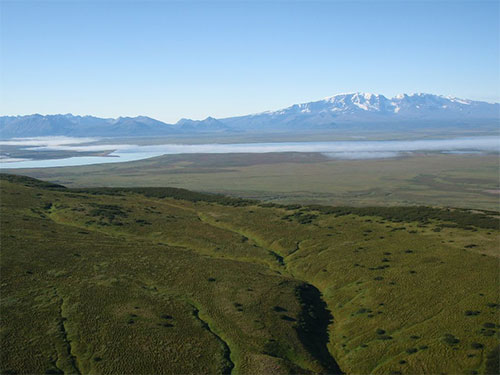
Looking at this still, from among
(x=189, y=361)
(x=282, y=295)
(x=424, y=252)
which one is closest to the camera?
(x=189, y=361)

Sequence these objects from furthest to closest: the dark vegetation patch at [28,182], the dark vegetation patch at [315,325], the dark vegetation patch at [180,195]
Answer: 1. the dark vegetation patch at [28,182]
2. the dark vegetation patch at [180,195]
3. the dark vegetation patch at [315,325]

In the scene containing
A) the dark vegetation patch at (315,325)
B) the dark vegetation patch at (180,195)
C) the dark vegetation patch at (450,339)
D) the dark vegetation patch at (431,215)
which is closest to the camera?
the dark vegetation patch at (450,339)

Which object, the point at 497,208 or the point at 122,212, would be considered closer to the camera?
the point at 122,212

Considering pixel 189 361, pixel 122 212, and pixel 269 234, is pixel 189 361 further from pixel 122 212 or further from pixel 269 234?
pixel 122 212

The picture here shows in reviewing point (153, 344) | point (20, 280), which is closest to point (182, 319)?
point (153, 344)

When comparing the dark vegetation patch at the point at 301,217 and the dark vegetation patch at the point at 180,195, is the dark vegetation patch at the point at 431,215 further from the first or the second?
the dark vegetation patch at the point at 180,195

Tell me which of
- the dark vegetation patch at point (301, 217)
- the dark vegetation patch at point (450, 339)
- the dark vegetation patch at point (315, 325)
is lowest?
the dark vegetation patch at point (315, 325)

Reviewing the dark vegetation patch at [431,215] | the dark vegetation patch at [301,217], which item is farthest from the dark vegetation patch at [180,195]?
the dark vegetation patch at [431,215]

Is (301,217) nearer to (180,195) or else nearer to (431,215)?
(431,215)
